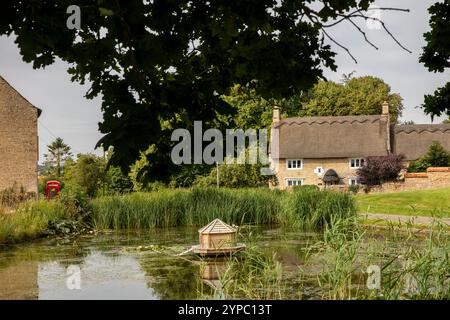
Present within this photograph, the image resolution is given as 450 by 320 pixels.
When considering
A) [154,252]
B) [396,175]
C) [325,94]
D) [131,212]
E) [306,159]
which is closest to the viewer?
[154,252]

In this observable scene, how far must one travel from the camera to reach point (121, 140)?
4598 mm

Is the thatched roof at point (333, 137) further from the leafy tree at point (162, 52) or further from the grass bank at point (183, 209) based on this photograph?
the leafy tree at point (162, 52)

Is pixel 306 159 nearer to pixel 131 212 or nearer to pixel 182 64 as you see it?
pixel 131 212

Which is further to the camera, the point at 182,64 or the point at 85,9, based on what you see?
the point at 182,64

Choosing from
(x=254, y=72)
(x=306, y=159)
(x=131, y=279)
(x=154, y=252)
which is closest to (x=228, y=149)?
(x=254, y=72)

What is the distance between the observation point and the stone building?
35219mm

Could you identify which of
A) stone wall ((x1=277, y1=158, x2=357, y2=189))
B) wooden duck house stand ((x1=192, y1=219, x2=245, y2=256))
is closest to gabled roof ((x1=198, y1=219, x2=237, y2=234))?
wooden duck house stand ((x1=192, y1=219, x2=245, y2=256))

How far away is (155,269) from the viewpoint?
1371 centimetres

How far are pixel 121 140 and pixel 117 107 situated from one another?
501 millimetres

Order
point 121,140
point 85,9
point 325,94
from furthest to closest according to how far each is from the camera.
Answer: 1. point 325,94
2. point 85,9
3. point 121,140

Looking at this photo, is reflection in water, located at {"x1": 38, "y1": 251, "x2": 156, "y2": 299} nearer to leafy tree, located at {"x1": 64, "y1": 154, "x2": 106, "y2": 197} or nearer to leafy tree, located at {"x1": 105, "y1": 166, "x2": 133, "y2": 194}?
leafy tree, located at {"x1": 105, "y1": 166, "x2": 133, "y2": 194}

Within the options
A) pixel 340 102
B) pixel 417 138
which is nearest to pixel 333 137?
pixel 417 138

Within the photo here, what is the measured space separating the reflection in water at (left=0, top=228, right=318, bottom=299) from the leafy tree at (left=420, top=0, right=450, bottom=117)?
3699mm
